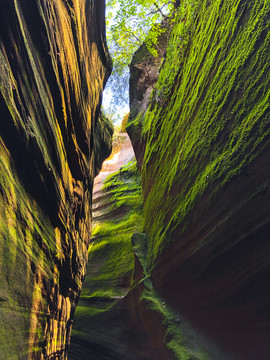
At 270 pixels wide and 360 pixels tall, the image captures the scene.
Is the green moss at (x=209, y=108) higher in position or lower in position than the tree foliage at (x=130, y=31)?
lower

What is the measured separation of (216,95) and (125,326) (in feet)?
21.3

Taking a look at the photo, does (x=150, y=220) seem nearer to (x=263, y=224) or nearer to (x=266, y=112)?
(x=263, y=224)

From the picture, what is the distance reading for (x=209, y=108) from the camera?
4.78 metres

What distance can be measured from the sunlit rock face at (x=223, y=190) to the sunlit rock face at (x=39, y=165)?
7.12ft

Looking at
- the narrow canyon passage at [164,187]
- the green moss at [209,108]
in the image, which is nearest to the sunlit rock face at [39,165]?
the narrow canyon passage at [164,187]

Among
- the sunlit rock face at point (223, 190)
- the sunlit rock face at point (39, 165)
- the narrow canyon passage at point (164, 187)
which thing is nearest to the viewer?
the sunlit rock face at point (39, 165)

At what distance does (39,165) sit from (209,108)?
9.32 ft

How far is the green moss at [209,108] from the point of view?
3801 millimetres

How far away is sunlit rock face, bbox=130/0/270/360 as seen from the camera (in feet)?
12.3

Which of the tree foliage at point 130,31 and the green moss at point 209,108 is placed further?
the tree foliage at point 130,31

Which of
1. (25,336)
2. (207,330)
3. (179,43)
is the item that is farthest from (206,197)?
(179,43)

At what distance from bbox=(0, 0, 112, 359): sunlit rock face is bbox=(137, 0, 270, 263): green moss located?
2.08 metres

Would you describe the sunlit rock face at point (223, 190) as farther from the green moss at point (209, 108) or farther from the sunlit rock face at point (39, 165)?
the sunlit rock face at point (39, 165)

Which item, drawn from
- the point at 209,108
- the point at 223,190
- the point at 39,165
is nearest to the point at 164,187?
the point at 209,108
